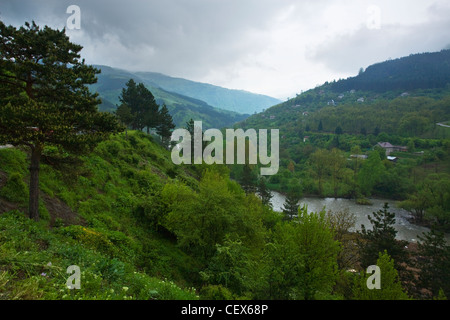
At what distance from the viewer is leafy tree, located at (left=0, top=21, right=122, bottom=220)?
30.3 feet

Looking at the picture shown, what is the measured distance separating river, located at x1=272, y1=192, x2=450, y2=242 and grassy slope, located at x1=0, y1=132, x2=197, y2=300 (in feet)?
101

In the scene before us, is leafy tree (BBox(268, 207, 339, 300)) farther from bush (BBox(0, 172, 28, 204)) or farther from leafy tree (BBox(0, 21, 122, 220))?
bush (BBox(0, 172, 28, 204))

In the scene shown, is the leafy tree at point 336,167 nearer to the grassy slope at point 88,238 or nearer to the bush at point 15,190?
the grassy slope at point 88,238

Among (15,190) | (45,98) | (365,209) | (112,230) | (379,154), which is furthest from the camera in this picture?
(379,154)

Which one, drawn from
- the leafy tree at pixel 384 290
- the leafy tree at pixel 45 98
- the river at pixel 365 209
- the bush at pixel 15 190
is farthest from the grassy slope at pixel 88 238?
the river at pixel 365 209

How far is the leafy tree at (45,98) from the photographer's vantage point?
9242mm

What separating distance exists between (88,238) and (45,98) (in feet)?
23.2

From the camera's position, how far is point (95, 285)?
22.5 feet

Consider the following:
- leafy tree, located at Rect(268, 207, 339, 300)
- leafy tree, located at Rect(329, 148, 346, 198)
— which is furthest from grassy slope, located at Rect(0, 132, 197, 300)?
leafy tree, located at Rect(329, 148, 346, 198)

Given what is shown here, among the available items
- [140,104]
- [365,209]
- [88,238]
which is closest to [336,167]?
[365,209]

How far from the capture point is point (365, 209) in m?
53.1

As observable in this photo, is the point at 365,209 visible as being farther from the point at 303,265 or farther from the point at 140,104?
the point at 140,104
